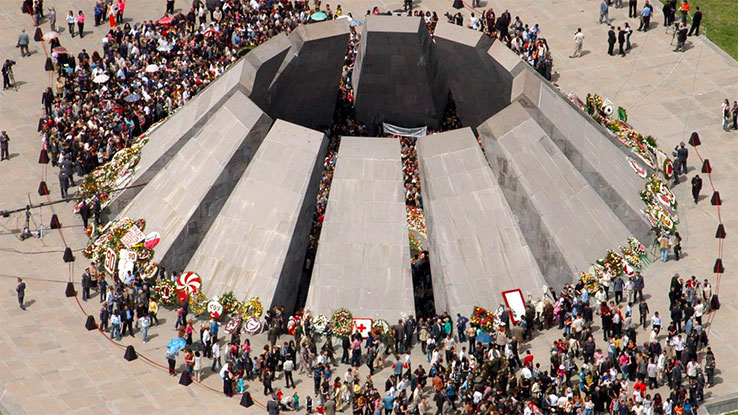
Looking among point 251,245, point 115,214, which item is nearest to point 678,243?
point 251,245

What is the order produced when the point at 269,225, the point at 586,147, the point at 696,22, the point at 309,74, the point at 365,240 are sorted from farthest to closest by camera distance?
1. the point at 696,22
2. the point at 309,74
3. the point at 586,147
4. the point at 269,225
5. the point at 365,240

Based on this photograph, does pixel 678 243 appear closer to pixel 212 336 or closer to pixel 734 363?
pixel 734 363

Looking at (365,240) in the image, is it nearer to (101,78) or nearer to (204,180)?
(204,180)

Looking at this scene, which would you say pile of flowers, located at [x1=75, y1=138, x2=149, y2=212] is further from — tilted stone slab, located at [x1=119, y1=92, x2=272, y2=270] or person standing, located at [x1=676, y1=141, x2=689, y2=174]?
person standing, located at [x1=676, y1=141, x2=689, y2=174]

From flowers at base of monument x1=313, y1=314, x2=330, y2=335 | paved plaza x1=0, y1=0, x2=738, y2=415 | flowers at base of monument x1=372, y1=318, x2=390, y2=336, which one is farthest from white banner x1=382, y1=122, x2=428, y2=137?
flowers at base of monument x1=313, y1=314, x2=330, y2=335

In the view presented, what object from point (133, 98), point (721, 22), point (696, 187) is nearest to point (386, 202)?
point (696, 187)
